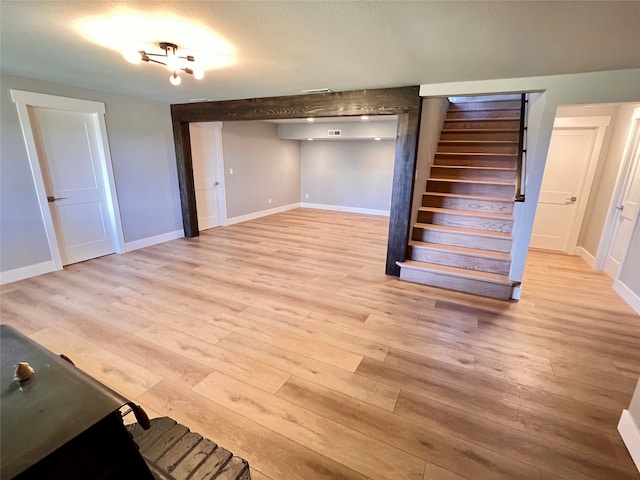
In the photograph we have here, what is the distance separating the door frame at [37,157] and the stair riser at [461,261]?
4.34 meters

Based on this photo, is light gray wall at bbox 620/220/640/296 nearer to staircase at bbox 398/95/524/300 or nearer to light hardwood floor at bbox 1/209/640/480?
light hardwood floor at bbox 1/209/640/480

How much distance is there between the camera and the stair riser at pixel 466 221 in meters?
3.69

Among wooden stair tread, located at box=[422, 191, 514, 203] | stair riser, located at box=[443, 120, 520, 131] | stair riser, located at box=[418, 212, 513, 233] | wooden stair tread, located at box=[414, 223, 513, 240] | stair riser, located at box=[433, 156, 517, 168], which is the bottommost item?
wooden stair tread, located at box=[414, 223, 513, 240]

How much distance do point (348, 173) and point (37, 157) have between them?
240 inches

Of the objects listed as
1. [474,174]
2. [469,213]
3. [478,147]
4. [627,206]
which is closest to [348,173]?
[478,147]

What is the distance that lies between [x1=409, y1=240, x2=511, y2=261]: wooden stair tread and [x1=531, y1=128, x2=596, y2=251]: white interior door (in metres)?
2.22

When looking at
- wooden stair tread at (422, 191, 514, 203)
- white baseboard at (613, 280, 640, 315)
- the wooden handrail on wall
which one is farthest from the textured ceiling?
white baseboard at (613, 280, 640, 315)

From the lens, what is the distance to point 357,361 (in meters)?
2.20

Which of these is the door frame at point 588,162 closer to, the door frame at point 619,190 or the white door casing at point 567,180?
the white door casing at point 567,180

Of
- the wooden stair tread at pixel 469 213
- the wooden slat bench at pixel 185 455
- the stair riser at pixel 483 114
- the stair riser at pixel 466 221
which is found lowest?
the wooden slat bench at pixel 185 455

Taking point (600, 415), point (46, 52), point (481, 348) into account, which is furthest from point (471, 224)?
point (46, 52)

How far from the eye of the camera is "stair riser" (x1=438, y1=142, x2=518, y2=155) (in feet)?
14.9

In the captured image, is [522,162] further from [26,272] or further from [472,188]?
[26,272]

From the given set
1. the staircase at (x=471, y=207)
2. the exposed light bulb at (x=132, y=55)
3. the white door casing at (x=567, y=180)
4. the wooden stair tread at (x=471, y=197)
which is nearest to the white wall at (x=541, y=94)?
the staircase at (x=471, y=207)
